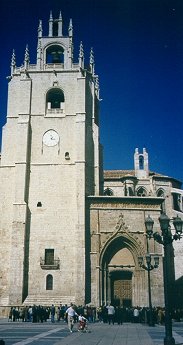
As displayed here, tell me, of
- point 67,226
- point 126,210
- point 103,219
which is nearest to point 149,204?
point 126,210

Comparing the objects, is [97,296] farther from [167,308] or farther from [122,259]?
[167,308]

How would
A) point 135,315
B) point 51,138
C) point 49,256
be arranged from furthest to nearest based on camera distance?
point 51,138
point 49,256
point 135,315

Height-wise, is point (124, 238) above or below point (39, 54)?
below

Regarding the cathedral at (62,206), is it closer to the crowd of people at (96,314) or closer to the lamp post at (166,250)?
the crowd of people at (96,314)

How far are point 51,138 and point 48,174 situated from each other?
289cm

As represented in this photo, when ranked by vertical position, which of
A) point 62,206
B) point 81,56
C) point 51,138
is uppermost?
point 81,56

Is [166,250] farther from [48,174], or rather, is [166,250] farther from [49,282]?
[48,174]

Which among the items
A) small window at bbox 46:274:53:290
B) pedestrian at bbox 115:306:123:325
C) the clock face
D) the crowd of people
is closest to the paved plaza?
pedestrian at bbox 115:306:123:325

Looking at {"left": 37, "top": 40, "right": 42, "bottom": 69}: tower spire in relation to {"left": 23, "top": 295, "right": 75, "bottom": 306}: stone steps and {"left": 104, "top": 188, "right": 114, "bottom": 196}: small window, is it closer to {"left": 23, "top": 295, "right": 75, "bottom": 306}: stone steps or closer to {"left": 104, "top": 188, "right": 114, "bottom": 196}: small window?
{"left": 104, "top": 188, "right": 114, "bottom": 196}: small window

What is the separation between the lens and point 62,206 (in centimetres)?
2922

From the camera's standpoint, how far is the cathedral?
2742 centimetres

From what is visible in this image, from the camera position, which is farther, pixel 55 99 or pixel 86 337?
pixel 55 99

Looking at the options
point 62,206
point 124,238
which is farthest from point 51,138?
point 124,238

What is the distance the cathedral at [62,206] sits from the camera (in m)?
27.4
